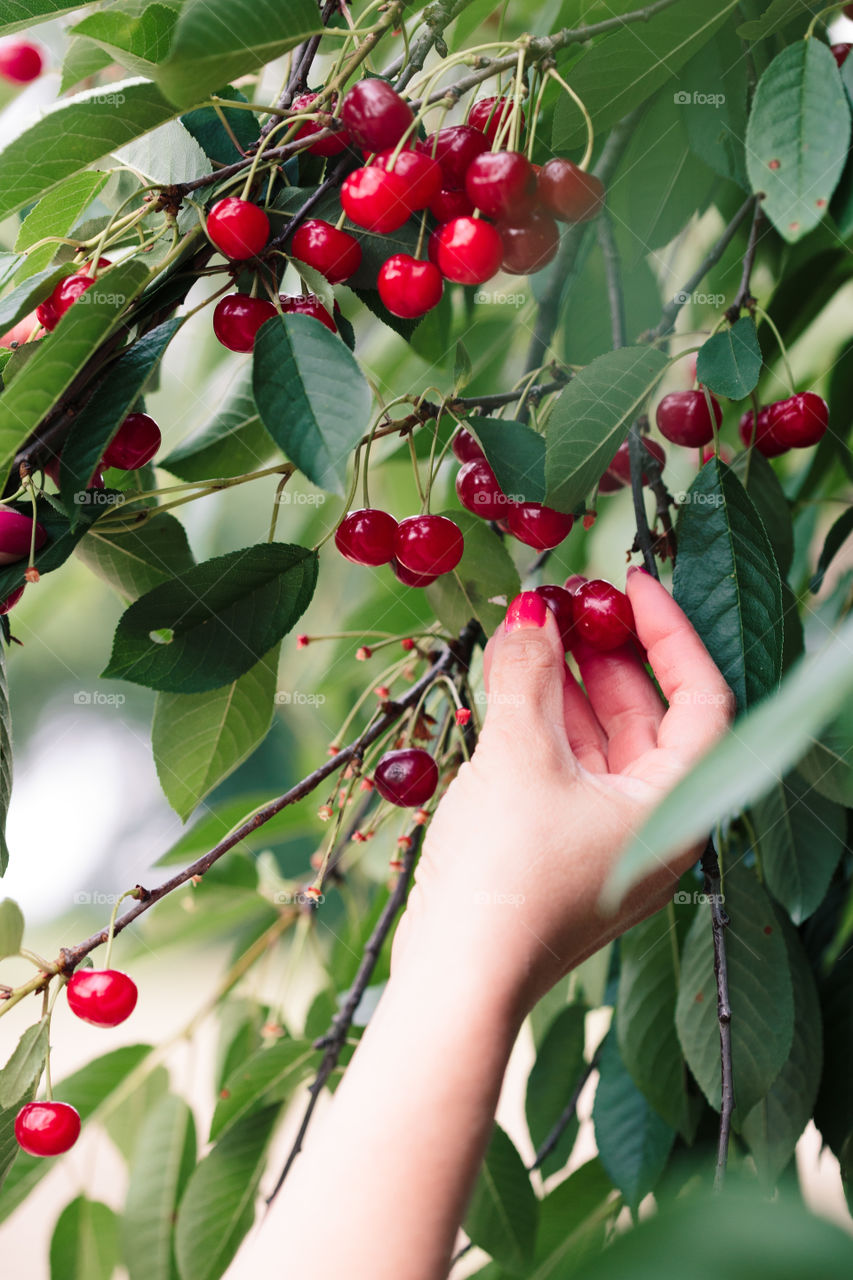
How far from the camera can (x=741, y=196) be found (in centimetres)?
94

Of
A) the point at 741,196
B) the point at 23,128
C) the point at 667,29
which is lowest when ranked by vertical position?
the point at 741,196

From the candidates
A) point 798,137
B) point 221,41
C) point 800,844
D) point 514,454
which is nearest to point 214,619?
point 514,454

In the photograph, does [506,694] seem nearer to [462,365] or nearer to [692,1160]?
[462,365]

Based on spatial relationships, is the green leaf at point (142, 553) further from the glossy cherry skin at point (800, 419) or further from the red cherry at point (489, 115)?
the glossy cherry skin at point (800, 419)

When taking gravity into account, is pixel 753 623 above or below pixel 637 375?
below

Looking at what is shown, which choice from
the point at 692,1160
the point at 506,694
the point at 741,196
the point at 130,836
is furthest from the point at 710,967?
the point at 130,836

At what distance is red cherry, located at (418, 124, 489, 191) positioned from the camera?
622 mm

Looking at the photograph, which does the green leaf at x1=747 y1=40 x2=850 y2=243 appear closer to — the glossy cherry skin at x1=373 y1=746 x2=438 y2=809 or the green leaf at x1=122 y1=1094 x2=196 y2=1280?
the glossy cherry skin at x1=373 y1=746 x2=438 y2=809

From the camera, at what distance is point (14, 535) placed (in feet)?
1.88

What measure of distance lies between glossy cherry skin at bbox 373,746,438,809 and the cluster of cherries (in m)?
0.23

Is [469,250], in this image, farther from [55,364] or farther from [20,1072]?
[20,1072]

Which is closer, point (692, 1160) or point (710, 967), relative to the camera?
point (710, 967)

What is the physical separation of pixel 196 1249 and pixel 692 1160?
0.51 m

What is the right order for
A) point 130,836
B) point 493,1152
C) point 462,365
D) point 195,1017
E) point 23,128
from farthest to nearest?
point 130,836 → point 195,1017 → point 493,1152 → point 462,365 → point 23,128
